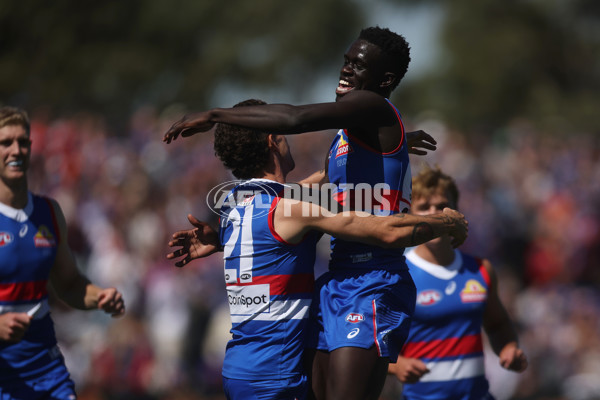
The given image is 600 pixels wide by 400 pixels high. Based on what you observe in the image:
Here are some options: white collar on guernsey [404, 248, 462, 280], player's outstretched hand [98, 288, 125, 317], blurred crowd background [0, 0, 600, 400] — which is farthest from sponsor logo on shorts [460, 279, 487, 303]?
player's outstretched hand [98, 288, 125, 317]

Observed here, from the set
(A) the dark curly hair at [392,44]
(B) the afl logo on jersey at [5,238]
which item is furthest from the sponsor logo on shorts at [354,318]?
(B) the afl logo on jersey at [5,238]

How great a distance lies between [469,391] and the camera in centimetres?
588

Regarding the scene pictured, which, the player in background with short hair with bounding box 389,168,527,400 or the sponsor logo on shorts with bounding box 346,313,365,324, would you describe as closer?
the sponsor logo on shorts with bounding box 346,313,365,324

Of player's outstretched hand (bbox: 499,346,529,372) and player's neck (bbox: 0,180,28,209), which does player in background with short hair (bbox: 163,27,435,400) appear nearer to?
player's outstretched hand (bbox: 499,346,529,372)

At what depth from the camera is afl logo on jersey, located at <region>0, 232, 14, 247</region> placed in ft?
18.1

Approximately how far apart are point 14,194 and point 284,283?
2230mm

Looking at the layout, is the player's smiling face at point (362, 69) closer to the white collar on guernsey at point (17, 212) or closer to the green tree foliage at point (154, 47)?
the white collar on guernsey at point (17, 212)

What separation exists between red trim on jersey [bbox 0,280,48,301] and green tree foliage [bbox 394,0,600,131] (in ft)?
87.7

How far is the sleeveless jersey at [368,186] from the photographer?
14.9 ft

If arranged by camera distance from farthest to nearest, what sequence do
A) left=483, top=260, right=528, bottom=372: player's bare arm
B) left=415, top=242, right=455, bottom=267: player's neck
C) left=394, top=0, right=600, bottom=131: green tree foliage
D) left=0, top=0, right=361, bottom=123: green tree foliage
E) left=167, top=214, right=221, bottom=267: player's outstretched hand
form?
1. left=394, top=0, right=600, bottom=131: green tree foliage
2. left=0, top=0, right=361, bottom=123: green tree foliage
3. left=415, top=242, right=455, bottom=267: player's neck
4. left=483, top=260, right=528, bottom=372: player's bare arm
5. left=167, top=214, right=221, bottom=267: player's outstretched hand

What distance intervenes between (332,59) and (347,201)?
3153 centimetres

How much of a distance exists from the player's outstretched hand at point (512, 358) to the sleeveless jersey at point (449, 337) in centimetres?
17

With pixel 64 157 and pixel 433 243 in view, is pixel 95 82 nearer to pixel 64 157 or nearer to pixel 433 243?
pixel 64 157

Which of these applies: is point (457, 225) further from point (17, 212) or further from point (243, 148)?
point (17, 212)
